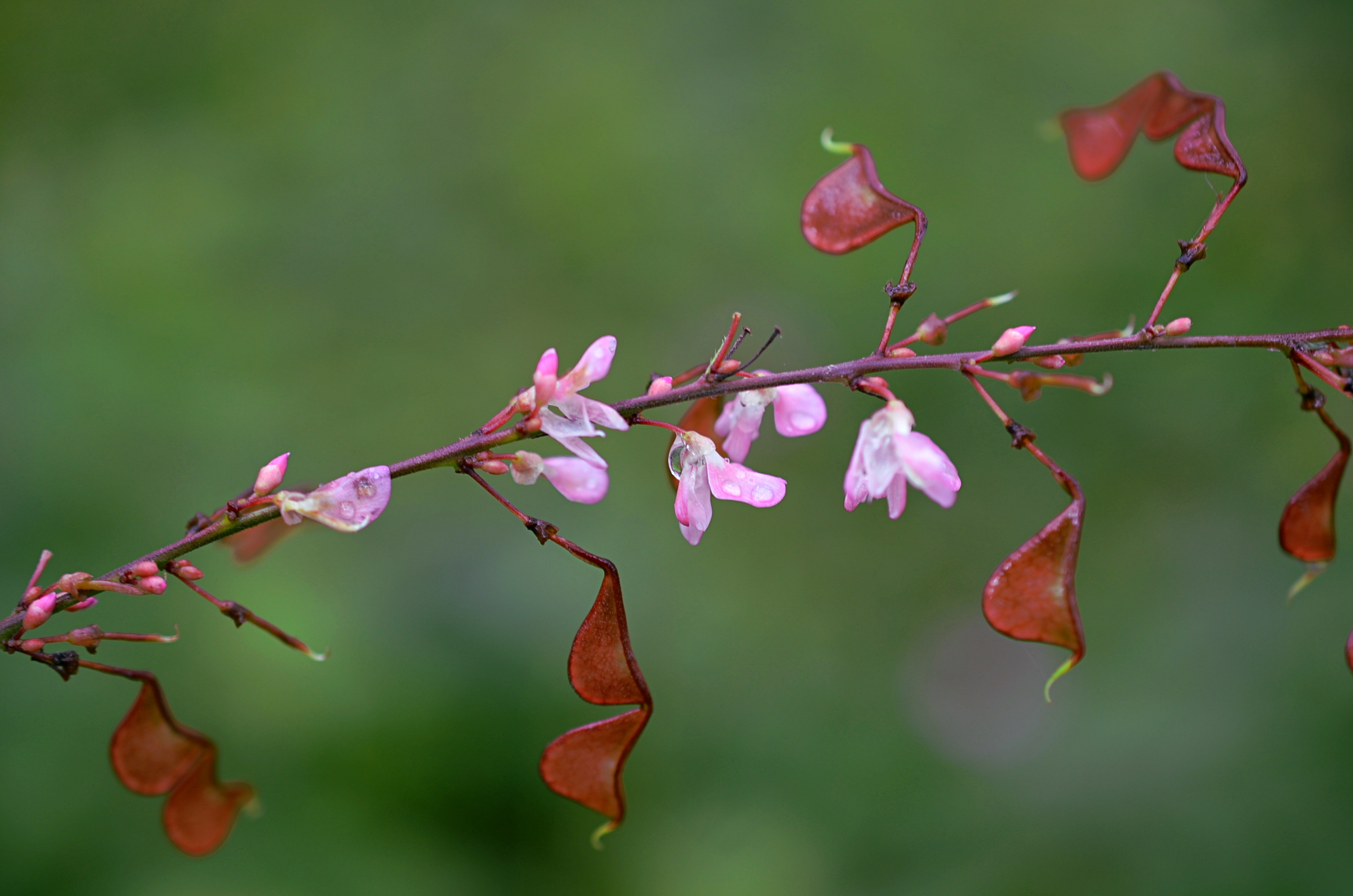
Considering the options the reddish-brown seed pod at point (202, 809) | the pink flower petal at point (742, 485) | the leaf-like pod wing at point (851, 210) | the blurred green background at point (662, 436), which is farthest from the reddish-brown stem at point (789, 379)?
the blurred green background at point (662, 436)

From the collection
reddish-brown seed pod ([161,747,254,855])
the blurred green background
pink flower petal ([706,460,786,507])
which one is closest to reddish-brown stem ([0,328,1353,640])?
pink flower petal ([706,460,786,507])

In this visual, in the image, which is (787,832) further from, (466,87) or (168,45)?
(168,45)

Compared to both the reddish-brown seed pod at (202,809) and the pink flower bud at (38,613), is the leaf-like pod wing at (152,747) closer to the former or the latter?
the reddish-brown seed pod at (202,809)

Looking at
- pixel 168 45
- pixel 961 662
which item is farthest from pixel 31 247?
pixel 961 662

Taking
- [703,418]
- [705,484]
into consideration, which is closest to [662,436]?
[703,418]

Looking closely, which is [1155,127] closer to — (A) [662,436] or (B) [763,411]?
(B) [763,411]

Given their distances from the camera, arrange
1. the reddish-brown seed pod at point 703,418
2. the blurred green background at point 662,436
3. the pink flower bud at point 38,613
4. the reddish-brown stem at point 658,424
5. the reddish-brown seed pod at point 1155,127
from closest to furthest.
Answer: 1. the pink flower bud at point 38,613
2. the reddish-brown stem at point 658,424
3. the reddish-brown seed pod at point 1155,127
4. the reddish-brown seed pod at point 703,418
5. the blurred green background at point 662,436

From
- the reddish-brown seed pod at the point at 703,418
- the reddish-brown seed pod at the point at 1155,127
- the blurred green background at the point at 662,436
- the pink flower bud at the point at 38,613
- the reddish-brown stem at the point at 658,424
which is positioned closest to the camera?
the pink flower bud at the point at 38,613
